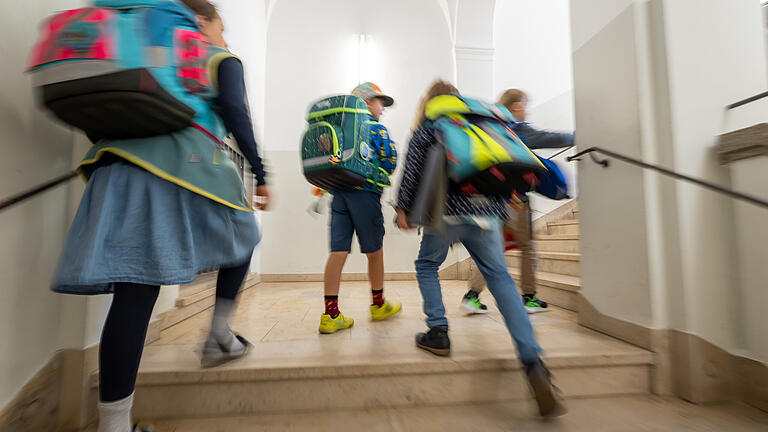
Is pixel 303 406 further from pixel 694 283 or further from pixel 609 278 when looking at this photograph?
pixel 694 283

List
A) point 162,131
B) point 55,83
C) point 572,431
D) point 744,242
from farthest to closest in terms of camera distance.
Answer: point 744,242 < point 572,431 < point 162,131 < point 55,83

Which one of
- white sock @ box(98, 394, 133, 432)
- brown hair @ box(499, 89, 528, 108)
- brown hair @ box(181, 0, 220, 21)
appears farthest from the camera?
brown hair @ box(499, 89, 528, 108)

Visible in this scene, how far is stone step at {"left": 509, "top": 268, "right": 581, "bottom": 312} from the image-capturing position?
2.11 meters

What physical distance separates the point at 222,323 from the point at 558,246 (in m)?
2.93

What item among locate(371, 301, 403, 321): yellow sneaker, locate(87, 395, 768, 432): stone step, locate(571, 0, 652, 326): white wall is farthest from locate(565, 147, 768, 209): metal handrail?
locate(371, 301, 403, 321): yellow sneaker

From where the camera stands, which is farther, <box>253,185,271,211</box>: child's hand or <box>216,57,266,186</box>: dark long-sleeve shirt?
<box>253,185,271,211</box>: child's hand

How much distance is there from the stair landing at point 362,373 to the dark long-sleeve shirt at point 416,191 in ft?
1.88

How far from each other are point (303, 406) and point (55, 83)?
1.15 metres

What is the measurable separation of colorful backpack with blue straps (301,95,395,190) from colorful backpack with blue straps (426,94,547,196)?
0.51 m

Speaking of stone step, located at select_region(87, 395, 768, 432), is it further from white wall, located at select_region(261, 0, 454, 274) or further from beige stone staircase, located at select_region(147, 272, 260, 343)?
white wall, located at select_region(261, 0, 454, 274)

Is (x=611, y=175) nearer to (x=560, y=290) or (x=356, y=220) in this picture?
(x=560, y=290)

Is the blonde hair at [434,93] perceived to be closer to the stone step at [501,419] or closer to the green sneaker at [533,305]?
the stone step at [501,419]

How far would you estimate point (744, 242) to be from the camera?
1.26m

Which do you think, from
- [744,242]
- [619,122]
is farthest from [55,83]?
[744,242]
